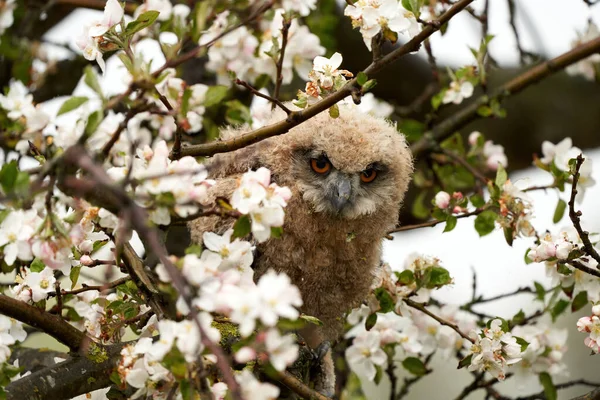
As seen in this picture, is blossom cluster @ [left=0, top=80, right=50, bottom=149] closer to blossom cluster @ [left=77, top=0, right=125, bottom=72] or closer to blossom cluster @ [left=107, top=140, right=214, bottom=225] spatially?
blossom cluster @ [left=77, top=0, right=125, bottom=72]

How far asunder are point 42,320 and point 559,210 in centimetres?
210

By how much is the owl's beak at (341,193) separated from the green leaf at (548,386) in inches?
43.8

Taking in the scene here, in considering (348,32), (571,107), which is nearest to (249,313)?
Result: (348,32)

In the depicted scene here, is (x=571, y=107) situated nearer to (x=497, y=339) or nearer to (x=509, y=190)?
(x=509, y=190)

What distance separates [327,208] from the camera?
3.17 metres

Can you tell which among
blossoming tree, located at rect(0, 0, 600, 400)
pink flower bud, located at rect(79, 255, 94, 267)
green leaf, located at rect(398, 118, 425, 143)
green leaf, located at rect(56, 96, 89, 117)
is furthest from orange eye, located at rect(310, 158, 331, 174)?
green leaf, located at rect(56, 96, 89, 117)

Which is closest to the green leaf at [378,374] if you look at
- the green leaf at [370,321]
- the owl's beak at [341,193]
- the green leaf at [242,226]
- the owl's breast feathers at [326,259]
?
the owl's breast feathers at [326,259]

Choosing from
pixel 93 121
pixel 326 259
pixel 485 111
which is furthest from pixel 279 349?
pixel 485 111

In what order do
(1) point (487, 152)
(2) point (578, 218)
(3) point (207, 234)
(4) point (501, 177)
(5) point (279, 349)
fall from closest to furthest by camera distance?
1. (5) point (279, 349)
2. (3) point (207, 234)
3. (2) point (578, 218)
4. (4) point (501, 177)
5. (1) point (487, 152)

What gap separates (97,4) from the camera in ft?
11.8

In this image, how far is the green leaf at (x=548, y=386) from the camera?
3.18 meters

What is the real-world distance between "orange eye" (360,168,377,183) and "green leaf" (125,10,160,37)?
1358mm

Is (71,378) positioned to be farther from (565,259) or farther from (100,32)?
(565,259)

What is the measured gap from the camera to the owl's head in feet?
10.5
